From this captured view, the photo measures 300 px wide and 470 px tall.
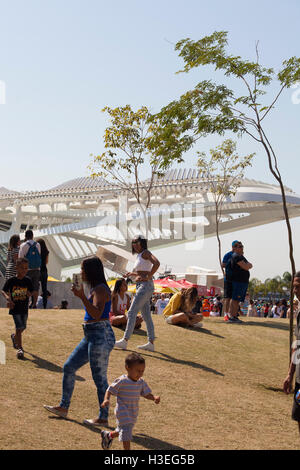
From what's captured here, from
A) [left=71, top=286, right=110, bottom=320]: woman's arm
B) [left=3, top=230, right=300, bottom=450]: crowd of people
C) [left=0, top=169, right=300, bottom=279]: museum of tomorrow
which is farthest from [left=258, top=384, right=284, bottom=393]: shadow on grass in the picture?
[left=0, top=169, right=300, bottom=279]: museum of tomorrow

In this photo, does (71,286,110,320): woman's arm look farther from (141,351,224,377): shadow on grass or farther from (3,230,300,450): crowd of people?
(141,351,224,377): shadow on grass

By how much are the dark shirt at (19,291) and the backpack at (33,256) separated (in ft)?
10.7

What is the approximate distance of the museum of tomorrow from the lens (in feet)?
165

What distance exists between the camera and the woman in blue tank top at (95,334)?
20.1ft

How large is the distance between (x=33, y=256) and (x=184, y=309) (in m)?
3.46

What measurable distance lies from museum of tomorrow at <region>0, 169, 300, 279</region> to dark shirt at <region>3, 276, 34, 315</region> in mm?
37414

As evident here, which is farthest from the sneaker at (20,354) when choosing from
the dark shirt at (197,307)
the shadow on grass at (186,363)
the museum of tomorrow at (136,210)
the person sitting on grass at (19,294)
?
the museum of tomorrow at (136,210)

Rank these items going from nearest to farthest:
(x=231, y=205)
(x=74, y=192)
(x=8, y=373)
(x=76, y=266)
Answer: (x=8, y=373) < (x=231, y=205) < (x=74, y=192) < (x=76, y=266)

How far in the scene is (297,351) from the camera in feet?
18.4

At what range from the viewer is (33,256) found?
12203 millimetres

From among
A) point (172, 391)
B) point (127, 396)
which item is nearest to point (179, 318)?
point (172, 391)
